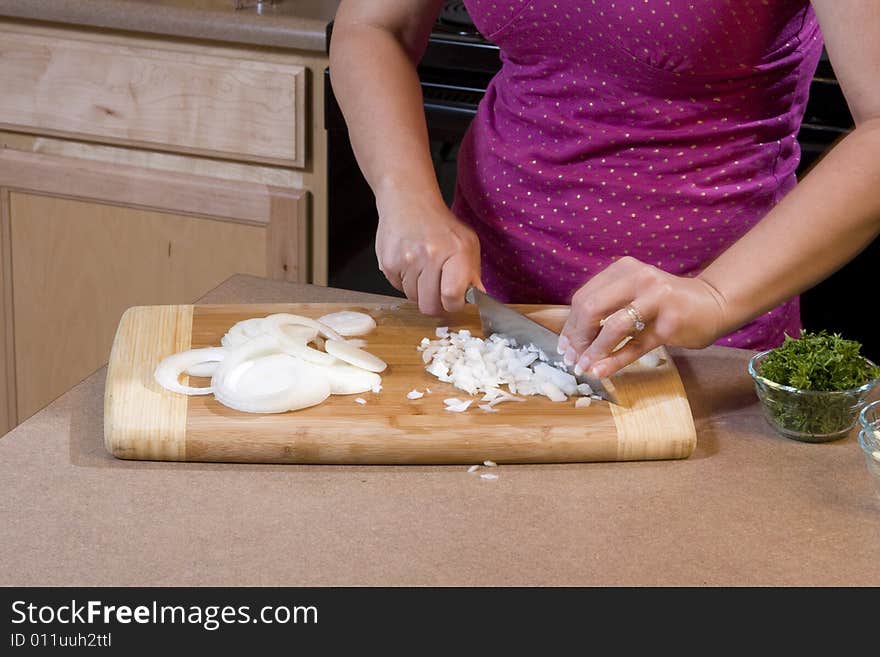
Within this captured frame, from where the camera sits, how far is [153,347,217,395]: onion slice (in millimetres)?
970

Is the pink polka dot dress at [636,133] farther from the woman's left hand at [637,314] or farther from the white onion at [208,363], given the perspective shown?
the white onion at [208,363]

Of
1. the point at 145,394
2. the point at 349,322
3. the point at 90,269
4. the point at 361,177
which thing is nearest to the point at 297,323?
the point at 349,322

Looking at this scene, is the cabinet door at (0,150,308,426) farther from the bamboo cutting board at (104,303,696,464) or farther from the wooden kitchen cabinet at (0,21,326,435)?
the bamboo cutting board at (104,303,696,464)

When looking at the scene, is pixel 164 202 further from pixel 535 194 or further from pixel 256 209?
pixel 535 194

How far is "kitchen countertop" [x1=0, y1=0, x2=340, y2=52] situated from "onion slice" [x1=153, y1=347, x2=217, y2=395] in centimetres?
97

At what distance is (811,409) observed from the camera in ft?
3.10

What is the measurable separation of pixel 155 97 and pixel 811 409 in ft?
4.55

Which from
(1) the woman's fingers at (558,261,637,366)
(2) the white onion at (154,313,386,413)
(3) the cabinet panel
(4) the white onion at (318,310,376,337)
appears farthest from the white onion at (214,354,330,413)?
(3) the cabinet panel

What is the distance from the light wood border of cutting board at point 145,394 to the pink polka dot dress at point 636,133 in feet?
1.22

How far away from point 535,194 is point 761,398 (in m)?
0.36

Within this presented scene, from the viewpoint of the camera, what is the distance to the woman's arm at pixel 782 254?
94 centimetres

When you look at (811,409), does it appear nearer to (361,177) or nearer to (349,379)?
(349,379)

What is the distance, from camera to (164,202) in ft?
6.76

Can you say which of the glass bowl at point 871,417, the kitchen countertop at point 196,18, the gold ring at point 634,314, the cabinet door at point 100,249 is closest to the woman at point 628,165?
the gold ring at point 634,314
